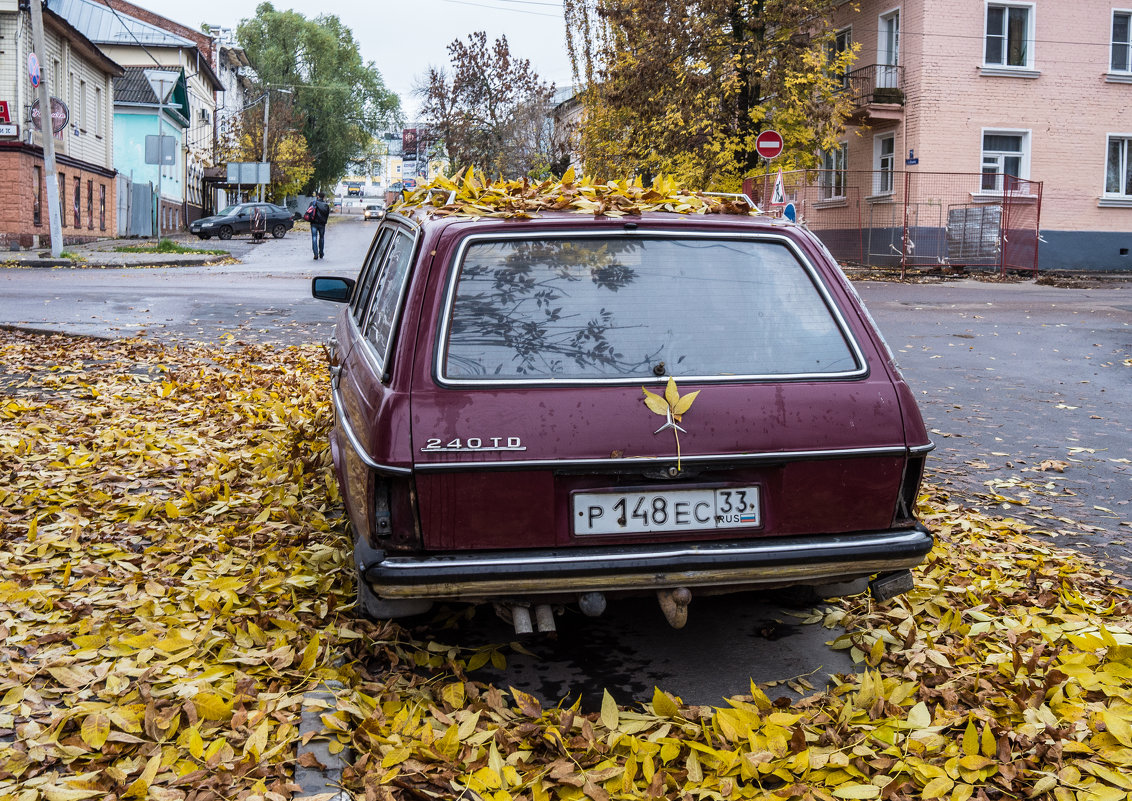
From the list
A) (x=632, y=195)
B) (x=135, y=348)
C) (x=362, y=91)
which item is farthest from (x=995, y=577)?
(x=362, y=91)

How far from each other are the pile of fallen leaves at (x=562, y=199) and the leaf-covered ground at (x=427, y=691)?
163 centimetres

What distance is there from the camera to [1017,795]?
3.14 m

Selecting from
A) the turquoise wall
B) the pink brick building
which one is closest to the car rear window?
the pink brick building

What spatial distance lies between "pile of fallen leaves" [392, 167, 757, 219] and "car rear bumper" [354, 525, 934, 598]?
1236mm

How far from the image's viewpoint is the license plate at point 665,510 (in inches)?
139

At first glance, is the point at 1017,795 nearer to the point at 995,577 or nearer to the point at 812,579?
the point at 812,579

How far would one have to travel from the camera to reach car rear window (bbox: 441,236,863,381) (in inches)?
143

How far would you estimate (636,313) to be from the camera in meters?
3.74

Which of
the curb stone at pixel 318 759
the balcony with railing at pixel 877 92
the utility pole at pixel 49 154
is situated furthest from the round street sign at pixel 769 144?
the curb stone at pixel 318 759

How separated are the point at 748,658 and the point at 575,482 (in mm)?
1146

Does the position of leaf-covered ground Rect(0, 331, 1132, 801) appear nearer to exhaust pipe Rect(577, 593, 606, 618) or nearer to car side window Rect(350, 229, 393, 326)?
exhaust pipe Rect(577, 593, 606, 618)

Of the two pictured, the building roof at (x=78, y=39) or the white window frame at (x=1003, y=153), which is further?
the building roof at (x=78, y=39)

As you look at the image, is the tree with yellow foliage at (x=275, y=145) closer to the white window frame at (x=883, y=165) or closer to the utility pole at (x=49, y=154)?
the utility pole at (x=49, y=154)

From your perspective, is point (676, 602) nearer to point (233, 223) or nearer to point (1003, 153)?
point (1003, 153)
